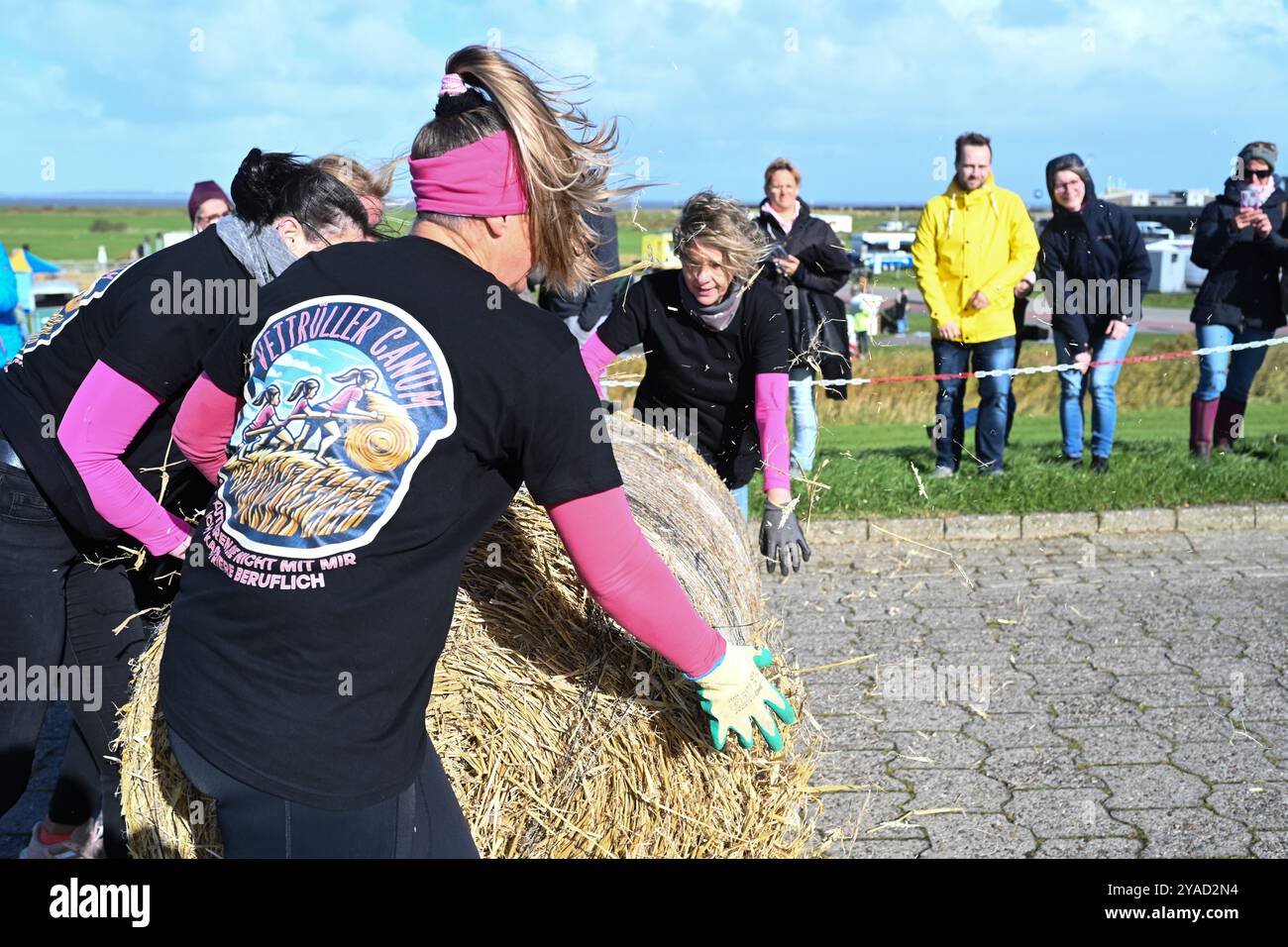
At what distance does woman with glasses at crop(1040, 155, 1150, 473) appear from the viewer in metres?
9.16

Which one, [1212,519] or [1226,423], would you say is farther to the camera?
[1226,423]

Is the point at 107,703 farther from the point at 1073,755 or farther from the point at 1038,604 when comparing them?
the point at 1038,604

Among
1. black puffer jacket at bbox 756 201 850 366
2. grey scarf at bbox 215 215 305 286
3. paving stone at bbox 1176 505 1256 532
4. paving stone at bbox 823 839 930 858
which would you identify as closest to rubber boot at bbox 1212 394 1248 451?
paving stone at bbox 1176 505 1256 532

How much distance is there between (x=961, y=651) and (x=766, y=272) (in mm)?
3192

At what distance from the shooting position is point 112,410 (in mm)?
3141

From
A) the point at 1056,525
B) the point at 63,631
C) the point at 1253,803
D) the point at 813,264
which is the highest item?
the point at 813,264

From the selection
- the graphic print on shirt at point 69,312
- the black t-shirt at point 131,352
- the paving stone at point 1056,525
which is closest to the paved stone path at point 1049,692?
A: the paving stone at point 1056,525

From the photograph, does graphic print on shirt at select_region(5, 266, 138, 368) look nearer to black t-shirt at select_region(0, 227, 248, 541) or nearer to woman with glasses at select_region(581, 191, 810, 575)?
black t-shirt at select_region(0, 227, 248, 541)

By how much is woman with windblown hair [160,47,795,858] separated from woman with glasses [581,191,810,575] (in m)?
2.63

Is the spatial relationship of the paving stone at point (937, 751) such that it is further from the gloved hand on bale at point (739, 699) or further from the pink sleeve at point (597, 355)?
the gloved hand on bale at point (739, 699)

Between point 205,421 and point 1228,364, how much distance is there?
9031 mm

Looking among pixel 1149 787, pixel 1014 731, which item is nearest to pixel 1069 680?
pixel 1014 731

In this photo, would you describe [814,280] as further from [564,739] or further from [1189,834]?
[564,739]
